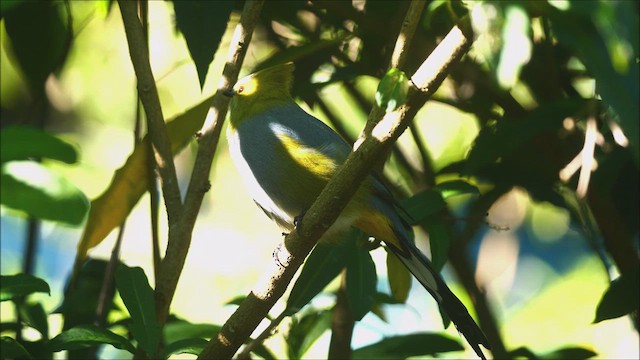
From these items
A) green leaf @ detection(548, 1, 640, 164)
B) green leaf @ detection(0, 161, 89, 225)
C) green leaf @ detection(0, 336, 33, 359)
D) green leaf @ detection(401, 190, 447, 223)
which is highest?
green leaf @ detection(401, 190, 447, 223)

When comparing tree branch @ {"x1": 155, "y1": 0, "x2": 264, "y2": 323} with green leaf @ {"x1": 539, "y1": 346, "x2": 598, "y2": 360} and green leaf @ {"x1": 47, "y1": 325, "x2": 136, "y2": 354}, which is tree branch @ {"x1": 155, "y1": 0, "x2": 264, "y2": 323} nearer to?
green leaf @ {"x1": 47, "y1": 325, "x2": 136, "y2": 354}

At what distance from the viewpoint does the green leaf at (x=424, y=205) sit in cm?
274

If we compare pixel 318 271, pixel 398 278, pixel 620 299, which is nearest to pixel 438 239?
pixel 398 278

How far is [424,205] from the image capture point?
9.09 feet

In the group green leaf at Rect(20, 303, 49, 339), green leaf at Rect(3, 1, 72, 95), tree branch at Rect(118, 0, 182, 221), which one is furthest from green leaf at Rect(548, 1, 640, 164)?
green leaf at Rect(3, 1, 72, 95)

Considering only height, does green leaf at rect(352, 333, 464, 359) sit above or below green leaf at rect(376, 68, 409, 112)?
above

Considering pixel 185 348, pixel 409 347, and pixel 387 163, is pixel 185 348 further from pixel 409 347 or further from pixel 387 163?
pixel 387 163

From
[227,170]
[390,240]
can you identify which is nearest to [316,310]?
[390,240]

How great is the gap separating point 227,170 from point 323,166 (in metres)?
2.43

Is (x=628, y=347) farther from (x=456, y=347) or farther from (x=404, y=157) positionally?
(x=456, y=347)

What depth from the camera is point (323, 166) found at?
2719 millimetres

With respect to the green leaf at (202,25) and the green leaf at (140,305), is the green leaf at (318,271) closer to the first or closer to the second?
the green leaf at (140,305)

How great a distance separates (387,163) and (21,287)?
176 centimetres

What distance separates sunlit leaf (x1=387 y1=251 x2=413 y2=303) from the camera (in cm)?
294
